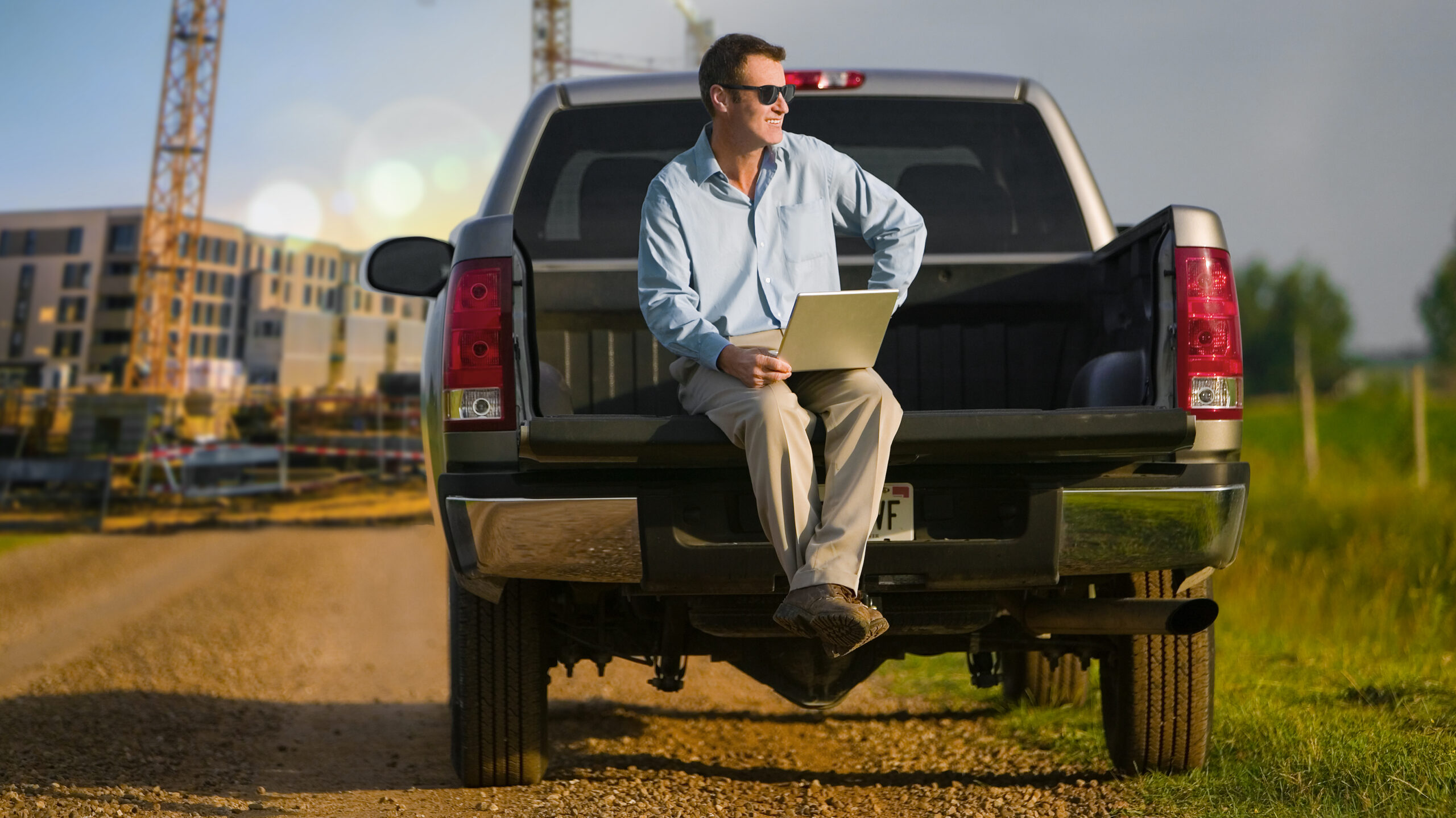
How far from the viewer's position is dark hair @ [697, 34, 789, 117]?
11.1 ft

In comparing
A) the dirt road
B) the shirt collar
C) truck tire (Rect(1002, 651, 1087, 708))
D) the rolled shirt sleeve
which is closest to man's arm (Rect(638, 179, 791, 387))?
the rolled shirt sleeve

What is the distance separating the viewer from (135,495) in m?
18.3

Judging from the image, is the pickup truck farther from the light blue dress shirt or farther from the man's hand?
the light blue dress shirt

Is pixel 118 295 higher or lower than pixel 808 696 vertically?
higher

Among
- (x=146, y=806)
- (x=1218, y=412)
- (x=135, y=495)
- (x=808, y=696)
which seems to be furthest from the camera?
(x=135, y=495)

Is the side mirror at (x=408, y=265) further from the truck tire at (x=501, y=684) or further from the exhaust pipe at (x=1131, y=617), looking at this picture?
the exhaust pipe at (x=1131, y=617)

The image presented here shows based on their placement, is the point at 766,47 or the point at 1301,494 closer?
the point at 766,47

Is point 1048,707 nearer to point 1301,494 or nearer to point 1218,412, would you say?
point 1218,412

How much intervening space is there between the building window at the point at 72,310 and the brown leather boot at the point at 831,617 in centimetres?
5516

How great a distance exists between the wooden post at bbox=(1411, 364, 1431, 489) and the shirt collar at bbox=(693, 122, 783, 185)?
13332 mm

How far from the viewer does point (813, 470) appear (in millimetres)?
3072

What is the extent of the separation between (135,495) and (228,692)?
1370 cm

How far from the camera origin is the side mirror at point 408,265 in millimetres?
3809

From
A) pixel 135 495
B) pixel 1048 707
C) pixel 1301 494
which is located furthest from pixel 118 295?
pixel 1048 707
